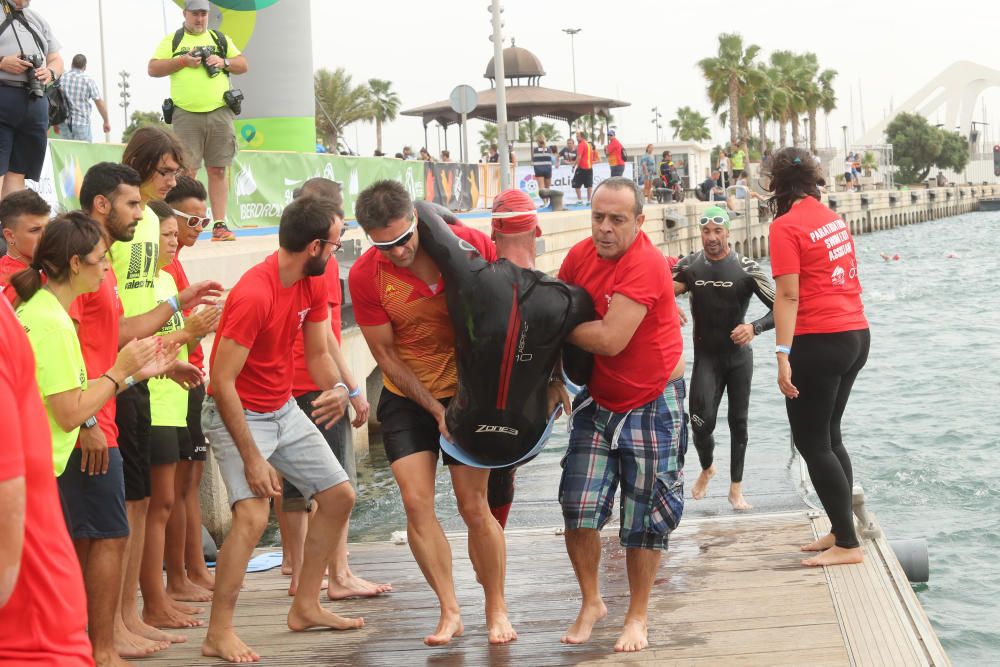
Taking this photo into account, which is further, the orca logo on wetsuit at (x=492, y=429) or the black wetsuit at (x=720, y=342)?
the black wetsuit at (x=720, y=342)

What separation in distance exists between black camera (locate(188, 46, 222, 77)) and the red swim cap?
21.0ft

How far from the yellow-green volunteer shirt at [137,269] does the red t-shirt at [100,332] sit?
2.13 ft

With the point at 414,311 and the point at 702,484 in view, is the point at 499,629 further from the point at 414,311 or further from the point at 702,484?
the point at 702,484

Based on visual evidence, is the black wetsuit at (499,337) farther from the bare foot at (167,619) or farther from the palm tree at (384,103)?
the palm tree at (384,103)

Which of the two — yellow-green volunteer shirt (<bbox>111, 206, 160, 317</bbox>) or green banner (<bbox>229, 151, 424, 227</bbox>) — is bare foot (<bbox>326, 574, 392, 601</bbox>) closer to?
yellow-green volunteer shirt (<bbox>111, 206, 160, 317</bbox>)

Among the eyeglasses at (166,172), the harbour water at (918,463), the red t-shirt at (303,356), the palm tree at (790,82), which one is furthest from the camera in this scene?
the palm tree at (790,82)

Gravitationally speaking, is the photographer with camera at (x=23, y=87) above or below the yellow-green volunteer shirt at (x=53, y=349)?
above

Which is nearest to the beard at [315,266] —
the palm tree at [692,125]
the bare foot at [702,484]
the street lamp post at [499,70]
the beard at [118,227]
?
the beard at [118,227]

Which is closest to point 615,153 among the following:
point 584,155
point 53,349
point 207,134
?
point 584,155

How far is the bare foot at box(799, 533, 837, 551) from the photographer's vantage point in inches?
261

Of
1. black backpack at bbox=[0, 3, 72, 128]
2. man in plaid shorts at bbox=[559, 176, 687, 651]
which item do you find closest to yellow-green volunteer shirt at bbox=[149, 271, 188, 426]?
man in plaid shorts at bbox=[559, 176, 687, 651]

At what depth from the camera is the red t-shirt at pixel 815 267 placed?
637 cm

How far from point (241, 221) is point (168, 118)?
20.2 ft

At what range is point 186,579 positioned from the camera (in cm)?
653
